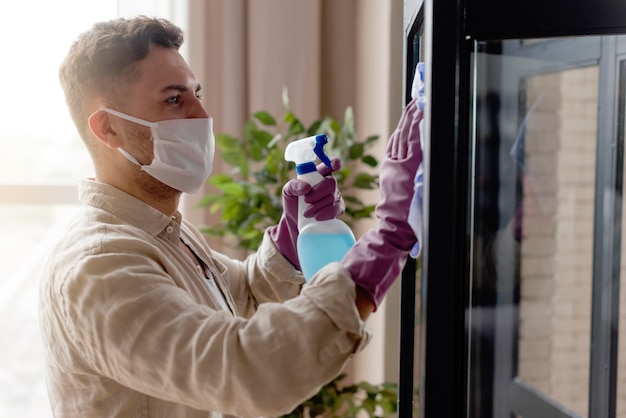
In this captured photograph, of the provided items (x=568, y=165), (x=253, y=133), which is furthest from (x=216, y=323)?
(x=253, y=133)

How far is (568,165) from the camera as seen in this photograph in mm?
1418

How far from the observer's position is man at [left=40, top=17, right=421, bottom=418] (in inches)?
32.4

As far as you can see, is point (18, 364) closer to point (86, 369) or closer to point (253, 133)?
point (253, 133)

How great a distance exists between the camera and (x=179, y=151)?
1187mm

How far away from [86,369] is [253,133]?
122cm

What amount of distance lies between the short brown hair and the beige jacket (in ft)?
0.56

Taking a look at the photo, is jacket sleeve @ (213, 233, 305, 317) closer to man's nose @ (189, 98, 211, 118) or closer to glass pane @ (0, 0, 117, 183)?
man's nose @ (189, 98, 211, 118)

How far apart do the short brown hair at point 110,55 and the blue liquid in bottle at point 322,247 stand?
39cm

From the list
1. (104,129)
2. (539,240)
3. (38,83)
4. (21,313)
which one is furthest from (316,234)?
(21,313)

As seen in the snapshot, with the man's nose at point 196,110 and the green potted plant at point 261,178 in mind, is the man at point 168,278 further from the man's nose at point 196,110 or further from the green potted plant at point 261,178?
the green potted plant at point 261,178

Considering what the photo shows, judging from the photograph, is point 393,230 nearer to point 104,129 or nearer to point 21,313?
point 104,129

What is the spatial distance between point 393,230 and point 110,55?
0.57 m

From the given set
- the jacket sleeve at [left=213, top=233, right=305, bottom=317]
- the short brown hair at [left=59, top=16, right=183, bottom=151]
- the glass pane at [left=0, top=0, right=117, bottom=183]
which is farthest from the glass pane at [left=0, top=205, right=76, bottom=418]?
the short brown hair at [left=59, top=16, right=183, bottom=151]

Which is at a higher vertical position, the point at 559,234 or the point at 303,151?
the point at 303,151
